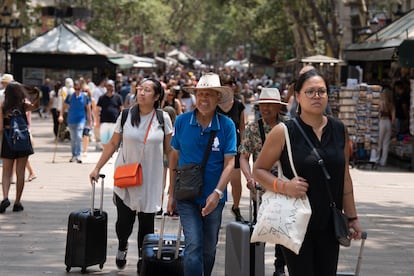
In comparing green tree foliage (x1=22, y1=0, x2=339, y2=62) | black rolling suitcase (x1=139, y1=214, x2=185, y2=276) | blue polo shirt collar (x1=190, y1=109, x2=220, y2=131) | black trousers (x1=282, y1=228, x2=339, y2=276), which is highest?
green tree foliage (x1=22, y1=0, x2=339, y2=62)

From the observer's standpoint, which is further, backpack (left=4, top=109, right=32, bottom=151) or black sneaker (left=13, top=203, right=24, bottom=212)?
black sneaker (left=13, top=203, right=24, bottom=212)

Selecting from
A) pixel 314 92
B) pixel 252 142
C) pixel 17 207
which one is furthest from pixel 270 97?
pixel 17 207

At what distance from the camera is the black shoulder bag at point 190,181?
652 cm

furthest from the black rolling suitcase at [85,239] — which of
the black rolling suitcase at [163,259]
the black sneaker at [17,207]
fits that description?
the black sneaker at [17,207]

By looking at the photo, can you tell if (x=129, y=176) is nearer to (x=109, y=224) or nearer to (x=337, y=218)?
(x=337, y=218)

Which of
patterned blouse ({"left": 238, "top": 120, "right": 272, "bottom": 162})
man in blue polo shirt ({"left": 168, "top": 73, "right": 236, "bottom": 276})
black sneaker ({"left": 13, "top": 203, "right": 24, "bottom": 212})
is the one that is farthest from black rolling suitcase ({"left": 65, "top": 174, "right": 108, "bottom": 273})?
black sneaker ({"left": 13, "top": 203, "right": 24, "bottom": 212})

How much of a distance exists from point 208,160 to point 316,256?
1692mm

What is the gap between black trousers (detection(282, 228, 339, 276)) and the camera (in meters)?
5.08

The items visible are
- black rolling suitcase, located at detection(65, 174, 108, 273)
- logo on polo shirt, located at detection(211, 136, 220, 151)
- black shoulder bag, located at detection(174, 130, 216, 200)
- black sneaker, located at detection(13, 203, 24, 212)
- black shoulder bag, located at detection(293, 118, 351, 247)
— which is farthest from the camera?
black sneaker, located at detection(13, 203, 24, 212)

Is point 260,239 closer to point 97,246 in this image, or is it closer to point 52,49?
point 97,246

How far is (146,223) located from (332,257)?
3.14 m

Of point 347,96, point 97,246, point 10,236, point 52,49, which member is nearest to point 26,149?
point 10,236

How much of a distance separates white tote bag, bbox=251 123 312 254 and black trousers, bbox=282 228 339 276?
146 millimetres

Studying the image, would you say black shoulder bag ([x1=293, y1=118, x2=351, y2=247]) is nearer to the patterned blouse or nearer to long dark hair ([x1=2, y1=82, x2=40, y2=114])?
the patterned blouse
